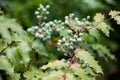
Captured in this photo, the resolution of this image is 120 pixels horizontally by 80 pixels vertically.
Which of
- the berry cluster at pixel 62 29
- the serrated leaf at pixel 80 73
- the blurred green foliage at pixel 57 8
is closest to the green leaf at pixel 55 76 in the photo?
the serrated leaf at pixel 80 73

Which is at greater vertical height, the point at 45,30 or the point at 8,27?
the point at 8,27

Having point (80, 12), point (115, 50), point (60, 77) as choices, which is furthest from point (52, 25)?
point (115, 50)

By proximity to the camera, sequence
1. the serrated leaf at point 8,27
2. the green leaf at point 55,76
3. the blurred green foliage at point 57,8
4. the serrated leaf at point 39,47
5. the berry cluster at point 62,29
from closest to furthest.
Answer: the green leaf at point 55,76, the berry cluster at point 62,29, the serrated leaf at point 39,47, the serrated leaf at point 8,27, the blurred green foliage at point 57,8

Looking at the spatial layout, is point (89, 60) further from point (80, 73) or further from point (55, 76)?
point (55, 76)

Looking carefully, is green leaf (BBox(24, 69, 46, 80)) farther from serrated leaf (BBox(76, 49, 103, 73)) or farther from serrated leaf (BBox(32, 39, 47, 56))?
serrated leaf (BBox(76, 49, 103, 73))

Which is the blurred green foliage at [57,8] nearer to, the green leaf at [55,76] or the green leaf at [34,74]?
the green leaf at [34,74]

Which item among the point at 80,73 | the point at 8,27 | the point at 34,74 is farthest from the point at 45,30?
the point at 8,27

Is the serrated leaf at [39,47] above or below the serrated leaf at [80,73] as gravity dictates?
above

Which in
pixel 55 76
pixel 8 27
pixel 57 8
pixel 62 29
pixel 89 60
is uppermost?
pixel 57 8

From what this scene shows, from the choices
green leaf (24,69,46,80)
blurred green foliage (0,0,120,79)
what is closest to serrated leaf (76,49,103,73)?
green leaf (24,69,46,80)

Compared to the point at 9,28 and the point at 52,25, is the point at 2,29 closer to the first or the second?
the point at 9,28

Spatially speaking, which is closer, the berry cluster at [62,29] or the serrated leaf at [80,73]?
the serrated leaf at [80,73]
